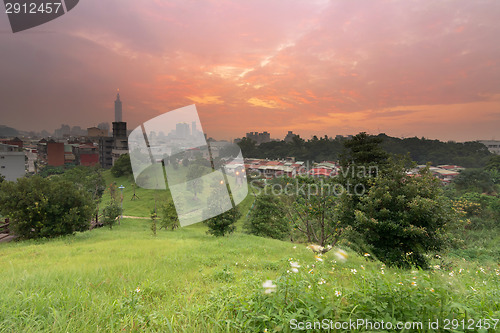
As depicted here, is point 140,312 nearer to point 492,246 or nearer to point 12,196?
point 12,196

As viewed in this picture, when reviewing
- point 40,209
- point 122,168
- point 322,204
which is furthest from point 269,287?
point 122,168

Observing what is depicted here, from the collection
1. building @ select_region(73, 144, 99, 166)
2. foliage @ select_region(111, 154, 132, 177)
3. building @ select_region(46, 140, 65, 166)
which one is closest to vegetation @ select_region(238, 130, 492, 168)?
foliage @ select_region(111, 154, 132, 177)

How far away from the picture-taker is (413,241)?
644 centimetres

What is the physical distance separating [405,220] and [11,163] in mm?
51401

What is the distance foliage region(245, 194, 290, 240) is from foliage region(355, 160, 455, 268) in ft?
35.7

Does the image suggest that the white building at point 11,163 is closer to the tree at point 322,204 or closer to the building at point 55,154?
the building at point 55,154

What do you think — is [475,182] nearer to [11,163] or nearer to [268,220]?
[268,220]

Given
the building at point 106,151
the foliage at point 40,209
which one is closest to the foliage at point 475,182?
the foliage at point 40,209

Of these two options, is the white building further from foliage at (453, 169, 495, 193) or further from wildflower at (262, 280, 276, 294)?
foliage at (453, 169, 495, 193)

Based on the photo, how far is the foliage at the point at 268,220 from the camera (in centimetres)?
1794

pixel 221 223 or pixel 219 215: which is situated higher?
pixel 219 215

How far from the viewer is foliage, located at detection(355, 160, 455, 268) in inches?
248

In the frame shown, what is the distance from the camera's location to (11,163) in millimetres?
35281

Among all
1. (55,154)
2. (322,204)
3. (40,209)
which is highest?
(55,154)
